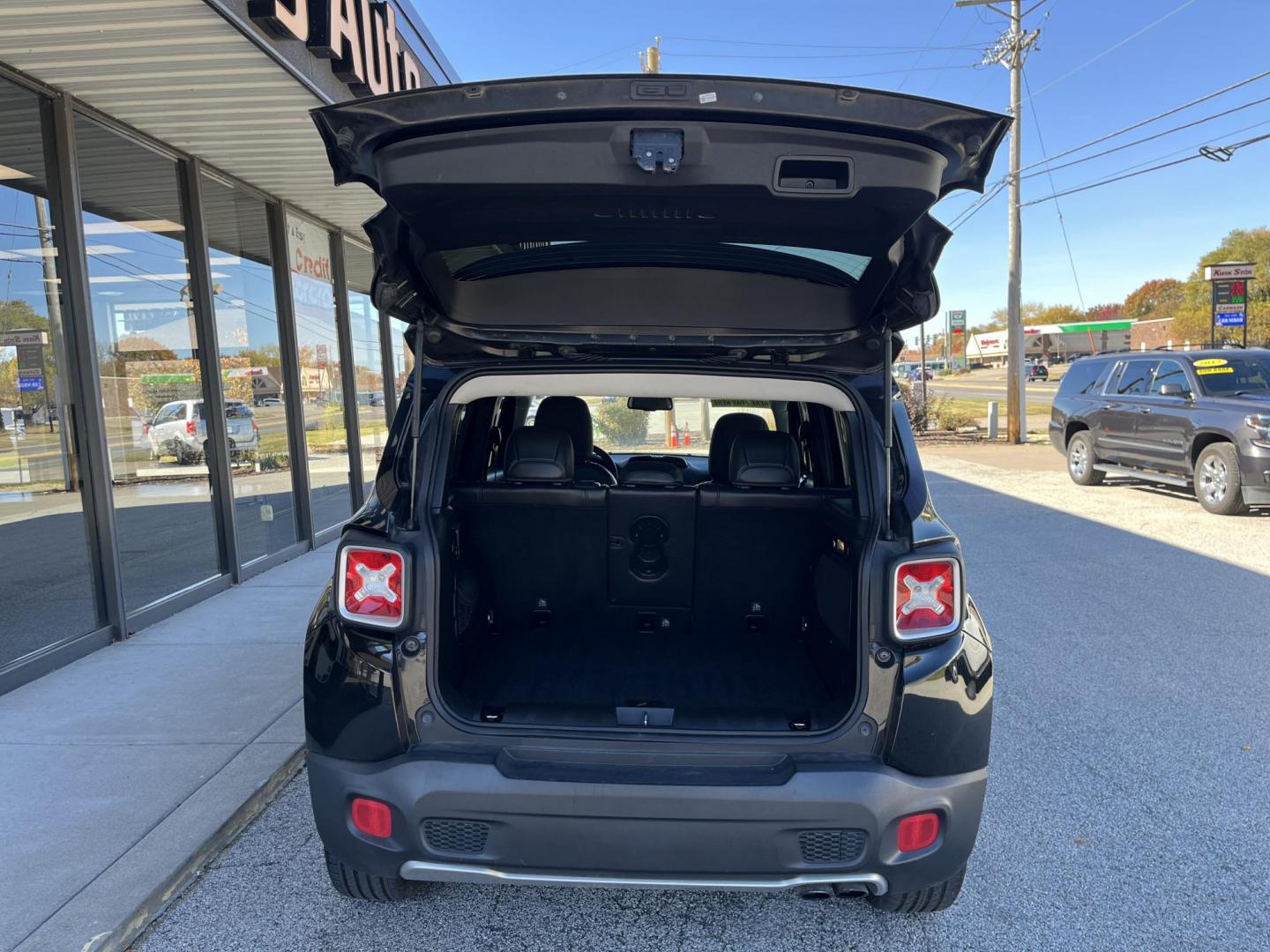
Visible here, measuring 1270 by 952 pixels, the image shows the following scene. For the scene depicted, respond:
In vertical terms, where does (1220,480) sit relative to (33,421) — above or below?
below

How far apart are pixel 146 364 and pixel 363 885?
463 cm

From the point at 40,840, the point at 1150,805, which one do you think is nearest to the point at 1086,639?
the point at 1150,805

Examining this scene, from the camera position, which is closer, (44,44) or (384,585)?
(384,585)

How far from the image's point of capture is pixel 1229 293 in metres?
19.1

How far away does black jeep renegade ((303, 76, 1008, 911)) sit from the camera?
187cm

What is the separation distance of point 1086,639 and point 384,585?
14.7ft

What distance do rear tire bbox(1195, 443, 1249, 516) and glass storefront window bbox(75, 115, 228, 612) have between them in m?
9.67

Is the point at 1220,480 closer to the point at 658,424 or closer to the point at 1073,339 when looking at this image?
the point at 658,424

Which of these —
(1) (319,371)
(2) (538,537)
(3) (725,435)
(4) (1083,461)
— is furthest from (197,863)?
(4) (1083,461)

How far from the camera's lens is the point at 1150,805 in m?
3.14

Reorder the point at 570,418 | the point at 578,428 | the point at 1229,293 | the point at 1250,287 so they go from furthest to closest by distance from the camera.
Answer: the point at 1250,287
the point at 1229,293
the point at 578,428
the point at 570,418

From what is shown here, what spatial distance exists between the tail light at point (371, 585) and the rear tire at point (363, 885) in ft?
2.26

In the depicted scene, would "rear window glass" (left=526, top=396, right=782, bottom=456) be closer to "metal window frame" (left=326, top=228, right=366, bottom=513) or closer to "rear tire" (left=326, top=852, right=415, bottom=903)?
"rear tire" (left=326, top=852, right=415, bottom=903)

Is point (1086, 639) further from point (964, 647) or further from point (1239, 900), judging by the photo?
point (964, 647)
